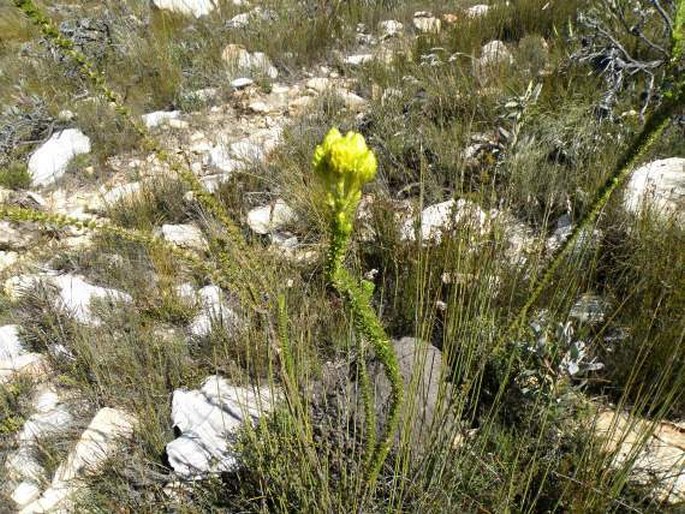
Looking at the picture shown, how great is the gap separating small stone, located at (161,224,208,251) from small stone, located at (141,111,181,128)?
1719 mm

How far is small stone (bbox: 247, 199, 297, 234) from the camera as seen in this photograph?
3.15 metres

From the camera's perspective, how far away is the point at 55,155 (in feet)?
14.3

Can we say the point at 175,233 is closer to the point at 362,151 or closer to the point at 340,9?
the point at 362,151

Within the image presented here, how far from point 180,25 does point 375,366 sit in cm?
603

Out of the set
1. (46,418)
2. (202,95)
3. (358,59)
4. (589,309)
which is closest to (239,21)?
(202,95)

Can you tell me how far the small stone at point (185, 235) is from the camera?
10.3ft

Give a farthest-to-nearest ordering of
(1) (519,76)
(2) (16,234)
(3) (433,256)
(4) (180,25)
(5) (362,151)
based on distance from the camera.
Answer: (4) (180,25)
(1) (519,76)
(2) (16,234)
(3) (433,256)
(5) (362,151)

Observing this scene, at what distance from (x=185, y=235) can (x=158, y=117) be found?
2002 mm

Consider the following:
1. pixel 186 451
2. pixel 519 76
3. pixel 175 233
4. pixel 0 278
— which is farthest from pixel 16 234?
pixel 519 76

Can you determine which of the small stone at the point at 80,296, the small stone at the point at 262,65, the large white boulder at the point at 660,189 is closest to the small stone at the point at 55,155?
the small stone at the point at 80,296

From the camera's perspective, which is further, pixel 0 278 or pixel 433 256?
pixel 0 278

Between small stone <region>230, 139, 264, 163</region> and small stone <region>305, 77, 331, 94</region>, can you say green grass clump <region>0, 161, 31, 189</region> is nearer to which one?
small stone <region>230, 139, 264, 163</region>

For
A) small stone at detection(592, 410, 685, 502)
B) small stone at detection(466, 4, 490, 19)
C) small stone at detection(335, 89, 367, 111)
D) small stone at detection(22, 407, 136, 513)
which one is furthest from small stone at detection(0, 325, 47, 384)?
small stone at detection(466, 4, 490, 19)

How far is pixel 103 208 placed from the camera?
3.69 m
